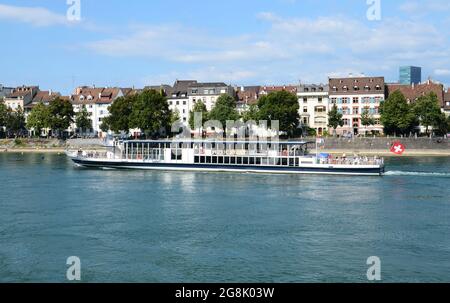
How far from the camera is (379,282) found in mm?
24078

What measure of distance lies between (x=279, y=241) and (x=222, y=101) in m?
83.9

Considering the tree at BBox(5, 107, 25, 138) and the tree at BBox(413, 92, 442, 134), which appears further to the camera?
the tree at BBox(5, 107, 25, 138)

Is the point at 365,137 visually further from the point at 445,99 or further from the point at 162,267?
the point at 162,267

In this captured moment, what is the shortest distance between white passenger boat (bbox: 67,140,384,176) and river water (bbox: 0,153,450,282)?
887 cm

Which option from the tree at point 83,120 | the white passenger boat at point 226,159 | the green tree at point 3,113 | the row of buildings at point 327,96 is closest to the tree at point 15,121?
the green tree at point 3,113

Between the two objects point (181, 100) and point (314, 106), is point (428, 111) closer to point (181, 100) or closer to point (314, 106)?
point (314, 106)

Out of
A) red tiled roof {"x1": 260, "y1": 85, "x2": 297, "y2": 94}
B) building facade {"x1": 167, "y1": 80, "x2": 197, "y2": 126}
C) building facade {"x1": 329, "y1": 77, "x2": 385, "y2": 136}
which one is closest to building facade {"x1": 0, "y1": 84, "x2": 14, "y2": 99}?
building facade {"x1": 167, "y1": 80, "x2": 197, "y2": 126}

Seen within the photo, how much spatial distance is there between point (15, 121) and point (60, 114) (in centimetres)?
1406

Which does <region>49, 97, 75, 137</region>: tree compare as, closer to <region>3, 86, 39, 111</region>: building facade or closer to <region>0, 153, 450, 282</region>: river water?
<region>3, 86, 39, 111</region>: building facade

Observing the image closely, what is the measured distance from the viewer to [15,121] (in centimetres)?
13462

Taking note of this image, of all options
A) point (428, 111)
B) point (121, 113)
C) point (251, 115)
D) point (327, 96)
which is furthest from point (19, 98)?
point (428, 111)

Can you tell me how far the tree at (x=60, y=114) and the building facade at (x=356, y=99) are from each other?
5330 cm

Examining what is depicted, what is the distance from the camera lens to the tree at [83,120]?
132m

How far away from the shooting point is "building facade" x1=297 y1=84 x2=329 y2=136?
120 metres
